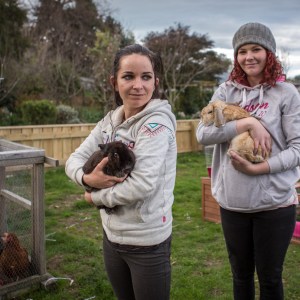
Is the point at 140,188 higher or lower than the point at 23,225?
higher

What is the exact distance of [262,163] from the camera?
211 cm

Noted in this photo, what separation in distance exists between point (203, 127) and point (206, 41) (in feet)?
71.7

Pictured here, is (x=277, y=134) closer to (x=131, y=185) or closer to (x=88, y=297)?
(x=131, y=185)

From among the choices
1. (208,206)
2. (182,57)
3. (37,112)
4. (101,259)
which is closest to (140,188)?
(101,259)

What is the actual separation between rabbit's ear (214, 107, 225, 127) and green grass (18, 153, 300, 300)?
6.66 ft

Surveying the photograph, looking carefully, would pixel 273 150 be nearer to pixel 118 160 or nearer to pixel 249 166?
pixel 249 166

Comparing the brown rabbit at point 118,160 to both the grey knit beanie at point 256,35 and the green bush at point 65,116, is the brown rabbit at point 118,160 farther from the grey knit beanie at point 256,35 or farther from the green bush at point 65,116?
the green bush at point 65,116

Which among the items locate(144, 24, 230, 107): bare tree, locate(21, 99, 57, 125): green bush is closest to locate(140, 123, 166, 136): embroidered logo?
locate(21, 99, 57, 125): green bush

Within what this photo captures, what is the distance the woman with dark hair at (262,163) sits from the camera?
6.94ft

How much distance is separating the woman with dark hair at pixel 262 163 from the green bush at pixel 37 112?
1007 cm

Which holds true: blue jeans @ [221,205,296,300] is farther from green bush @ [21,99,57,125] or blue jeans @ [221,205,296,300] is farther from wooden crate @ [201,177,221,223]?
green bush @ [21,99,57,125]

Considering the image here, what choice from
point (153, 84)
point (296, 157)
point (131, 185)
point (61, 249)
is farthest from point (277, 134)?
point (61, 249)

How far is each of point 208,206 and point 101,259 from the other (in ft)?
7.08

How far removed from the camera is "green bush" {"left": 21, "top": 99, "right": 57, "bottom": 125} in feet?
38.3
